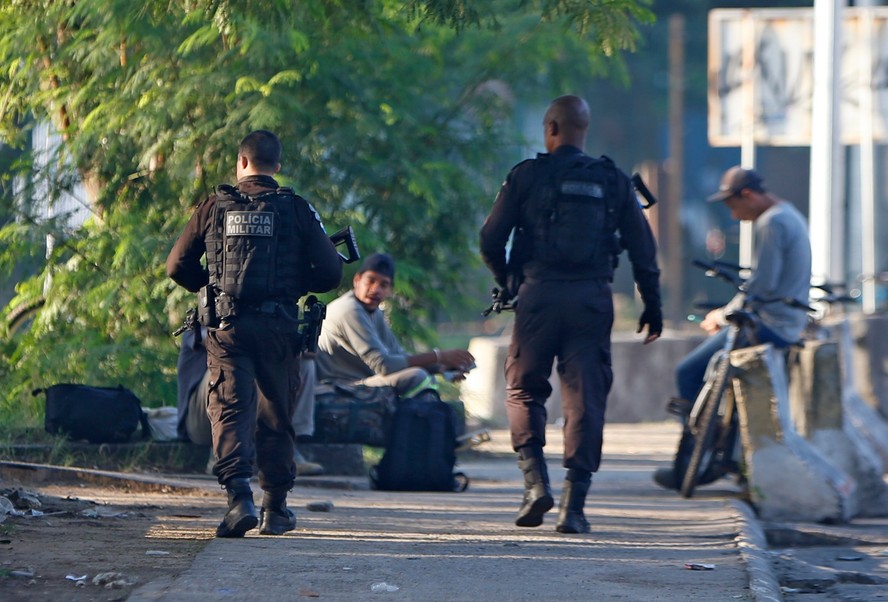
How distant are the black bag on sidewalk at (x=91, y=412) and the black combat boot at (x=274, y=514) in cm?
224

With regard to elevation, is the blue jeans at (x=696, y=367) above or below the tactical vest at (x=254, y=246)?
below

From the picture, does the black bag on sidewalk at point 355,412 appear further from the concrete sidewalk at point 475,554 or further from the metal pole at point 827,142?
the metal pole at point 827,142

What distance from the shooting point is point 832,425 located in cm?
891

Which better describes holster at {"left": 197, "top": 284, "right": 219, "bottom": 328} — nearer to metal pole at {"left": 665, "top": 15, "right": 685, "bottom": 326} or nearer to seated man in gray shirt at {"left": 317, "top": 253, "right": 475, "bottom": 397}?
seated man in gray shirt at {"left": 317, "top": 253, "right": 475, "bottom": 397}

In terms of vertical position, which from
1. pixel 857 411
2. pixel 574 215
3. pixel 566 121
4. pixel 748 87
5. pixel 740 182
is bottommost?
pixel 857 411

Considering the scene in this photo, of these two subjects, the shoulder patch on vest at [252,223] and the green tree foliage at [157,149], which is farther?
the green tree foliage at [157,149]

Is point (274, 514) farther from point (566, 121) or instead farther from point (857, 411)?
point (857, 411)

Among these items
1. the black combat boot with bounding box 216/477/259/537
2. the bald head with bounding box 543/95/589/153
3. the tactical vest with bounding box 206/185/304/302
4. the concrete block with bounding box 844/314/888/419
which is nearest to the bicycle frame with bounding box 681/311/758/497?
the bald head with bounding box 543/95/589/153

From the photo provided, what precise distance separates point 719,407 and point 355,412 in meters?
1.94

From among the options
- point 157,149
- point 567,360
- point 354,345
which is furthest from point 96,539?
point 157,149

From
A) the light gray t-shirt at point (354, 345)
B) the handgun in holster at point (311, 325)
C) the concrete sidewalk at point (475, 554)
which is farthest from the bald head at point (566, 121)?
the light gray t-shirt at point (354, 345)

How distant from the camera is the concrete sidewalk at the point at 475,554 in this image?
16.4ft

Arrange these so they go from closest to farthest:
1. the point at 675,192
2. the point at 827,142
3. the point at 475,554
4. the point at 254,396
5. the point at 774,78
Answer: the point at 475,554 → the point at 254,396 → the point at 827,142 → the point at 774,78 → the point at 675,192

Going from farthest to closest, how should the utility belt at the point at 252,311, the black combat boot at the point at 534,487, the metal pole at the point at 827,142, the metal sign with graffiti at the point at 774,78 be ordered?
the metal sign with graffiti at the point at 774,78, the metal pole at the point at 827,142, the black combat boot at the point at 534,487, the utility belt at the point at 252,311
